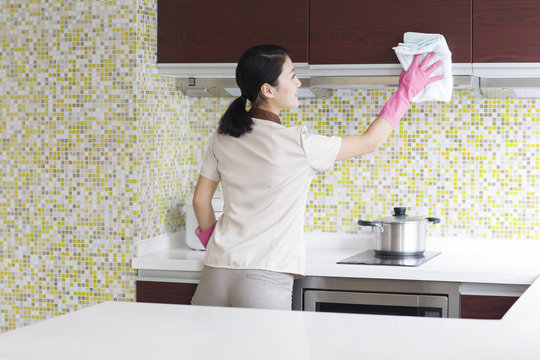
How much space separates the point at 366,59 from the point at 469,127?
0.57 metres

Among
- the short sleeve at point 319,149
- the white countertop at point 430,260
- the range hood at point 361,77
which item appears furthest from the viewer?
the range hood at point 361,77

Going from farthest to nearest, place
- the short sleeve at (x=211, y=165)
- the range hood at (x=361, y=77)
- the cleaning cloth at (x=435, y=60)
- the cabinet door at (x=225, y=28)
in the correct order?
the cabinet door at (x=225, y=28)
the range hood at (x=361, y=77)
the cleaning cloth at (x=435, y=60)
the short sleeve at (x=211, y=165)

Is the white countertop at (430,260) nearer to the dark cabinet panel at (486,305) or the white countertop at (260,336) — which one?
the dark cabinet panel at (486,305)

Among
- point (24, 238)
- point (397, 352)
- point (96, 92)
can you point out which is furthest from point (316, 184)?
point (397, 352)

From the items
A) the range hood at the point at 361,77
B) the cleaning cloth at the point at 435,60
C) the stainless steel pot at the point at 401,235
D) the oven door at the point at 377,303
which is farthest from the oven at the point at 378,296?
the range hood at the point at 361,77

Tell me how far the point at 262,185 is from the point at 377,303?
0.66 meters

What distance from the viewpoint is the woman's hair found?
2.28 m

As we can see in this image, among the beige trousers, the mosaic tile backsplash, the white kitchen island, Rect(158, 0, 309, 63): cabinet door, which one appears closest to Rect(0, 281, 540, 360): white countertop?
the white kitchen island

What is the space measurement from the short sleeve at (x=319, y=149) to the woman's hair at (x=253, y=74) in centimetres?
17

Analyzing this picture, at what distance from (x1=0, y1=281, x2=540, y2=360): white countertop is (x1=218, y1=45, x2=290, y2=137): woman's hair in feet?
2.29

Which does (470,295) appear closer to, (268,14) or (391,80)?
(391,80)

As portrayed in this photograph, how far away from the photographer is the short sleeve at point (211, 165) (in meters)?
2.39

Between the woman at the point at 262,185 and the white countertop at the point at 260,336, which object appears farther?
the woman at the point at 262,185

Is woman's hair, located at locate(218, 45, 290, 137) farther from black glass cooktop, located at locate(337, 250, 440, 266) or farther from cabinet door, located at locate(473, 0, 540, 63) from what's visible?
cabinet door, located at locate(473, 0, 540, 63)
